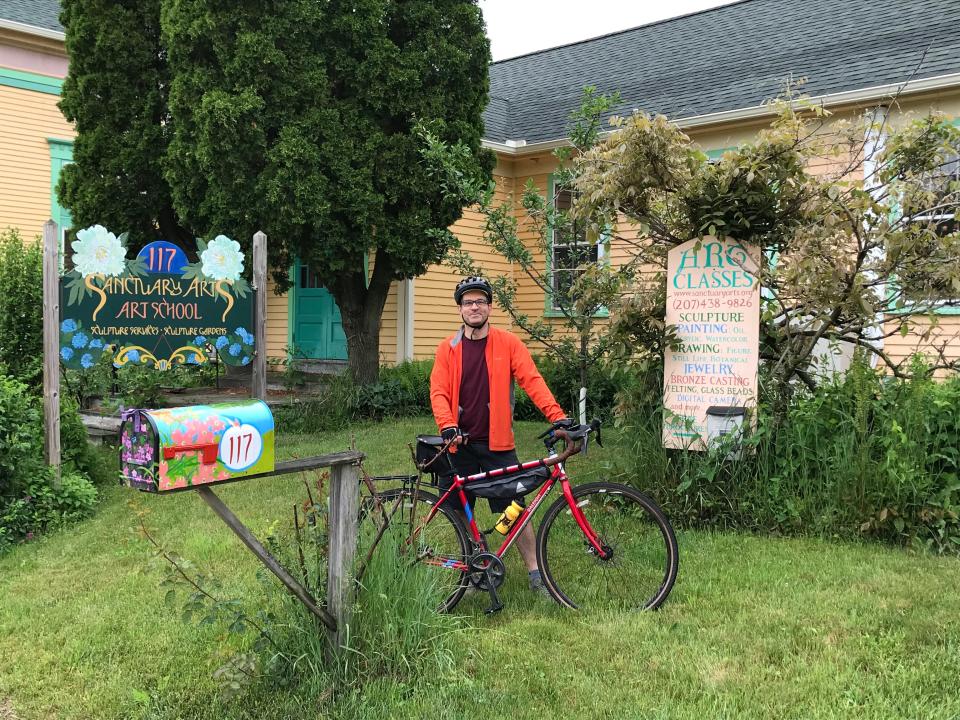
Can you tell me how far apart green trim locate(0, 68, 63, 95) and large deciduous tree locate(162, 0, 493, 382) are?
5895 mm

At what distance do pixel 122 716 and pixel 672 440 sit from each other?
369 cm

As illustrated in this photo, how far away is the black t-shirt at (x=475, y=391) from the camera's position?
4227 mm

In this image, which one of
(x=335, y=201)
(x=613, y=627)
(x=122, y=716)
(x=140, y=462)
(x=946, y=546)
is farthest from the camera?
(x=335, y=201)

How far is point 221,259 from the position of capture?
6.84 meters

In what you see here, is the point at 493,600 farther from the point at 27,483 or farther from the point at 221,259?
the point at 221,259

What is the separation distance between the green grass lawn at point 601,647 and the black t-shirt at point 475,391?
907 millimetres

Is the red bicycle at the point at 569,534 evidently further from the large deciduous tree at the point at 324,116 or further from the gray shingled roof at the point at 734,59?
the gray shingled roof at the point at 734,59

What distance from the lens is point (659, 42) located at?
13977 millimetres

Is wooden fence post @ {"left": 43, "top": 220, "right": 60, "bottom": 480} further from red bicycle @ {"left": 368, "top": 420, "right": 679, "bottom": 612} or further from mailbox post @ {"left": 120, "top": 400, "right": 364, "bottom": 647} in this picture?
mailbox post @ {"left": 120, "top": 400, "right": 364, "bottom": 647}

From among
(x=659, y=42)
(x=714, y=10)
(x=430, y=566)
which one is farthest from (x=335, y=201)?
(x=714, y=10)

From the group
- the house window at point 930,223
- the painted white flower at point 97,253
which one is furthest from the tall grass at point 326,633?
the painted white flower at point 97,253

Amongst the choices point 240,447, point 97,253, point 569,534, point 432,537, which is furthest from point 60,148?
point 240,447

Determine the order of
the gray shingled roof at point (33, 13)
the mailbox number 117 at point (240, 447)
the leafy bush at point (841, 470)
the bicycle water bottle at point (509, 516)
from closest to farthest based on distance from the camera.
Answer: the mailbox number 117 at point (240, 447) → the bicycle water bottle at point (509, 516) → the leafy bush at point (841, 470) → the gray shingled roof at point (33, 13)

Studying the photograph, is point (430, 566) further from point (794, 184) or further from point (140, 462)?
point (794, 184)
